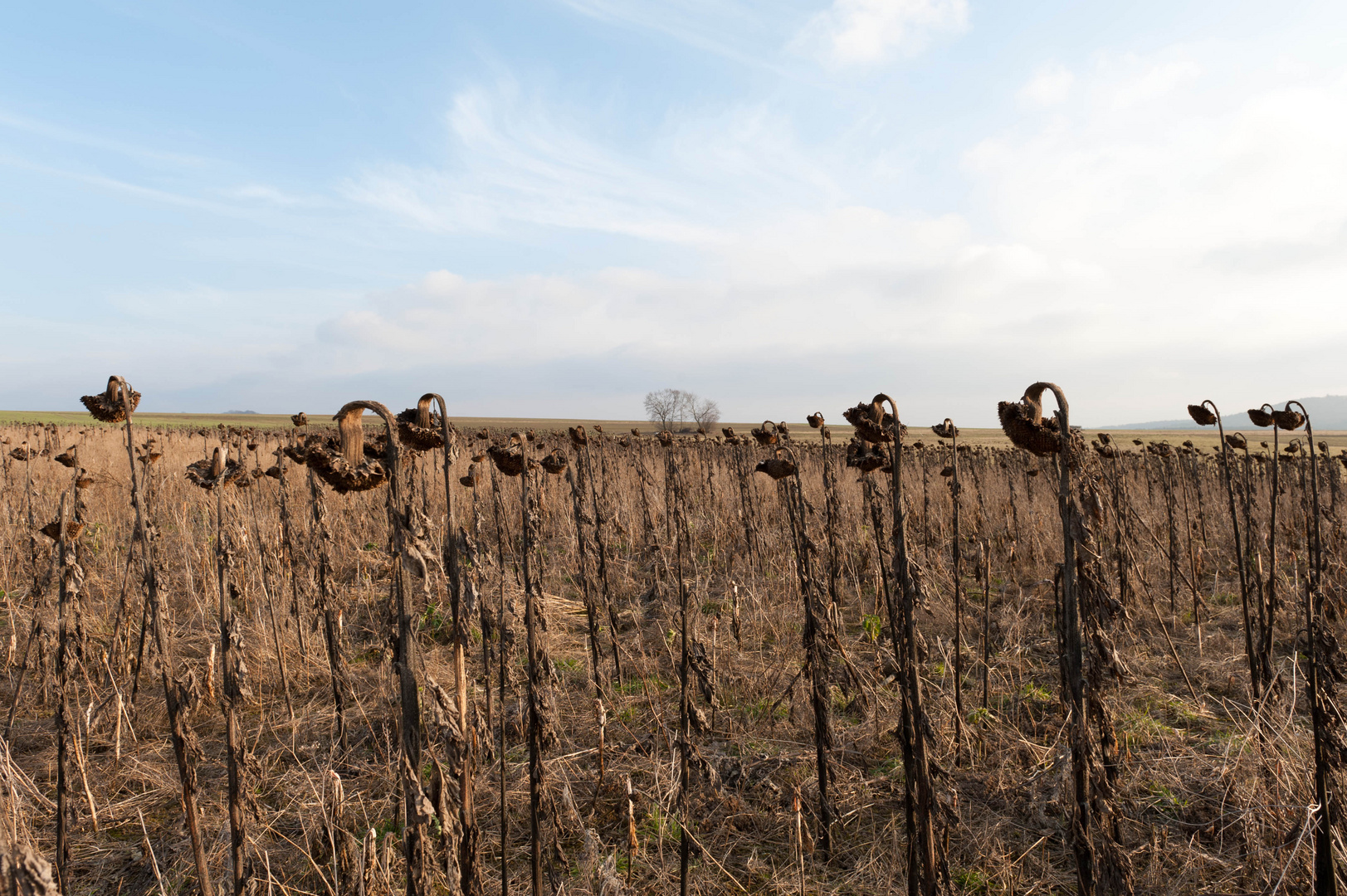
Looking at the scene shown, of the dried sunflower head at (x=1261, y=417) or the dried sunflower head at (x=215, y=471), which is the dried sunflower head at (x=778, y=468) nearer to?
the dried sunflower head at (x=215, y=471)

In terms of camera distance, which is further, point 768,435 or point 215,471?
point 768,435

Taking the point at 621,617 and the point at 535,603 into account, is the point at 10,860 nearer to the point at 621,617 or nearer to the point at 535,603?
the point at 535,603

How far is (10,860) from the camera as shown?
1.38m

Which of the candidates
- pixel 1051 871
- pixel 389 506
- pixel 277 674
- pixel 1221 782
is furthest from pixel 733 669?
pixel 389 506

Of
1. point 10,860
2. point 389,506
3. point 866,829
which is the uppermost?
point 389,506

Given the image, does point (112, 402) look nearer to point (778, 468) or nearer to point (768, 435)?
point (778, 468)

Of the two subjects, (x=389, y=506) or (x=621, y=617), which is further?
(x=621, y=617)

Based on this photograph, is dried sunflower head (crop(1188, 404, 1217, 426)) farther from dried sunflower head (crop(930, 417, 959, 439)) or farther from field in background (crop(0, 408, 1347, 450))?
field in background (crop(0, 408, 1347, 450))

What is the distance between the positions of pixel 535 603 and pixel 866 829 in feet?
6.65

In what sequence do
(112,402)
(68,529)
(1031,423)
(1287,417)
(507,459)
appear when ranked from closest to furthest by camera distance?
(1031,423), (112,402), (507,459), (68,529), (1287,417)

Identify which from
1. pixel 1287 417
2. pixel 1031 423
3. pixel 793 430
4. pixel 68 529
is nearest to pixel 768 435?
pixel 1031 423

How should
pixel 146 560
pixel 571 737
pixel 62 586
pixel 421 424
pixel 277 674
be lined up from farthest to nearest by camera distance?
pixel 277 674 < pixel 571 737 < pixel 62 586 < pixel 146 560 < pixel 421 424

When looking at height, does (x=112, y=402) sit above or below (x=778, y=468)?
above

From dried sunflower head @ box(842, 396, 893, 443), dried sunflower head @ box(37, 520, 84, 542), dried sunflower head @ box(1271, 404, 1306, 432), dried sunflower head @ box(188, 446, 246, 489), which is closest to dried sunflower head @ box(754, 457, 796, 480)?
dried sunflower head @ box(842, 396, 893, 443)
